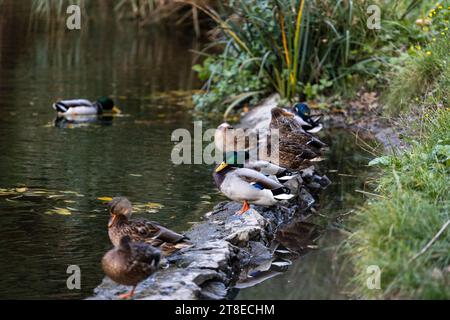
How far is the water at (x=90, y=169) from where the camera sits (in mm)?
6844

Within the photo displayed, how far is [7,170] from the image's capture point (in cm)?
979

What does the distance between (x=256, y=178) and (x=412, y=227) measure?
7.47 feet

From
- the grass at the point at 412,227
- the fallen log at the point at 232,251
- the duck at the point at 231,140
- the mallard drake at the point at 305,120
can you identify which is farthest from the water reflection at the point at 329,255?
the duck at the point at 231,140

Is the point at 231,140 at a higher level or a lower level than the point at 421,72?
lower

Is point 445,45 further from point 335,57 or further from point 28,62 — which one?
point 28,62

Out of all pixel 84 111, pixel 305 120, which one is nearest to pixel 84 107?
pixel 84 111

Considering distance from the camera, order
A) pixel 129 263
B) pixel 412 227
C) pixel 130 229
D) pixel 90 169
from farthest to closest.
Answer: pixel 90 169
pixel 130 229
pixel 412 227
pixel 129 263

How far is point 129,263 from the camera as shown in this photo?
18.6 feet

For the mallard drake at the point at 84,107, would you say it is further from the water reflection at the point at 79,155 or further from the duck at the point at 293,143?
the duck at the point at 293,143

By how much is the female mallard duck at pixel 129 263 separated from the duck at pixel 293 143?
3.60 metres

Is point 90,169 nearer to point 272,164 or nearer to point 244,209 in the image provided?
point 272,164

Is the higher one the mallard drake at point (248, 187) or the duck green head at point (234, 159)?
the duck green head at point (234, 159)

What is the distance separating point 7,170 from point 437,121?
4.81 metres
